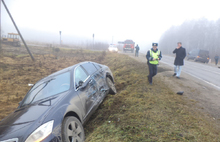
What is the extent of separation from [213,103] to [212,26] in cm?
4769

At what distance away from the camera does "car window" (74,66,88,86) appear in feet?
13.0

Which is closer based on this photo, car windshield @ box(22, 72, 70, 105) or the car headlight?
A: the car headlight

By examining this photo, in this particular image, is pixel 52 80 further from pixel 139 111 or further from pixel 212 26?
pixel 212 26

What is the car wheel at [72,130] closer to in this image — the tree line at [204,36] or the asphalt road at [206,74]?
the asphalt road at [206,74]

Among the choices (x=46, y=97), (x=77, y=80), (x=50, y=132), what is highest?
(x=77, y=80)

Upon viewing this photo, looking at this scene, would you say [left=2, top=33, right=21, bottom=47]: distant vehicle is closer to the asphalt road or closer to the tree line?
the asphalt road

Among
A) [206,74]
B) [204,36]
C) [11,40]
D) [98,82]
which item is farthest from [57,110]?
[204,36]

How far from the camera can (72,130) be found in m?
2.81

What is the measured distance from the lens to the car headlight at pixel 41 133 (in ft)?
7.56

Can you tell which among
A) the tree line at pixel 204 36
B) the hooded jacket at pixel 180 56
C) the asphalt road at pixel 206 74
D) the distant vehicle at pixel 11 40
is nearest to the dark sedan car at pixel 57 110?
the hooded jacket at pixel 180 56

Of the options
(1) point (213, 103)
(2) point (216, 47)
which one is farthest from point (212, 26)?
(1) point (213, 103)

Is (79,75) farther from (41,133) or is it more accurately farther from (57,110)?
(41,133)

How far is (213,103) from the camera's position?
194 inches

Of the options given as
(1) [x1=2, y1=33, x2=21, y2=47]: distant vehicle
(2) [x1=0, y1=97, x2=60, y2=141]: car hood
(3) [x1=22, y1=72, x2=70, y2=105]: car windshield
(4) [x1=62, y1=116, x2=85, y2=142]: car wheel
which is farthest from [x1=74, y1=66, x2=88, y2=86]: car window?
(1) [x1=2, y1=33, x2=21, y2=47]: distant vehicle
